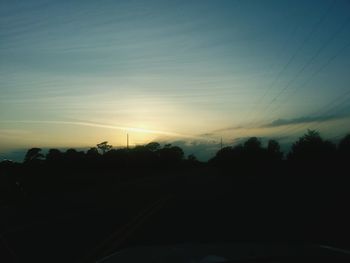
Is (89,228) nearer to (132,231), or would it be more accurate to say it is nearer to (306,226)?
(132,231)

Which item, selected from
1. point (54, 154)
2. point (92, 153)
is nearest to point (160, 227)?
point (54, 154)

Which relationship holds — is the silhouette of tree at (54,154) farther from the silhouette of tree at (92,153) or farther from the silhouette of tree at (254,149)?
the silhouette of tree at (254,149)

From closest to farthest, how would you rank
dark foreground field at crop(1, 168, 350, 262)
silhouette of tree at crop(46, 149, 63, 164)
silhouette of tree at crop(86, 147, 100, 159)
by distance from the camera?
dark foreground field at crop(1, 168, 350, 262)
silhouette of tree at crop(46, 149, 63, 164)
silhouette of tree at crop(86, 147, 100, 159)

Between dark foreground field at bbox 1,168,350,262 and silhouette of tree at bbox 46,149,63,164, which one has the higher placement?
silhouette of tree at bbox 46,149,63,164

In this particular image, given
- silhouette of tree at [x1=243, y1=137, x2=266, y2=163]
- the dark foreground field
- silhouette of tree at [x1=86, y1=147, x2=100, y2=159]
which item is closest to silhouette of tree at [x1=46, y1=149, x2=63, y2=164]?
silhouette of tree at [x1=86, y1=147, x2=100, y2=159]

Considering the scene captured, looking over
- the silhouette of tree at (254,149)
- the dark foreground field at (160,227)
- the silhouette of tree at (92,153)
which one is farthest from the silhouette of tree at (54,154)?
the dark foreground field at (160,227)

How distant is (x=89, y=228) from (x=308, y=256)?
12.4 m

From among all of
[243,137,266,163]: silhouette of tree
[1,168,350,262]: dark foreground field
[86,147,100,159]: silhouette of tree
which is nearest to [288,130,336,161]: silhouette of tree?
[243,137,266,163]: silhouette of tree

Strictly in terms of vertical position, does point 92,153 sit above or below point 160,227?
above

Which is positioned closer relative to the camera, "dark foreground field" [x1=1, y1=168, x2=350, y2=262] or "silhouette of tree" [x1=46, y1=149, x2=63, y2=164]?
"dark foreground field" [x1=1, y1=168, x2=350, y2=262]

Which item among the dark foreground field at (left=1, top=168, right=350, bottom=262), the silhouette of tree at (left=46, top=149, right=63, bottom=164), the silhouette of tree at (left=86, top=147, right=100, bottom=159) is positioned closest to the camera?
the dark foreground field at (left=1, top=168, right=350, bottom=262)

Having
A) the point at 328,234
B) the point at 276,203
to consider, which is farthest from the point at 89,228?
the point at 276,203

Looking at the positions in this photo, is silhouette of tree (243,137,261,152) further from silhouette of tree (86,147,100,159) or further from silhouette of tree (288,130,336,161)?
silhouette of tree (86,147,100,159)

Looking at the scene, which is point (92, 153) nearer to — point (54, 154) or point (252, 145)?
point (54, 154)
